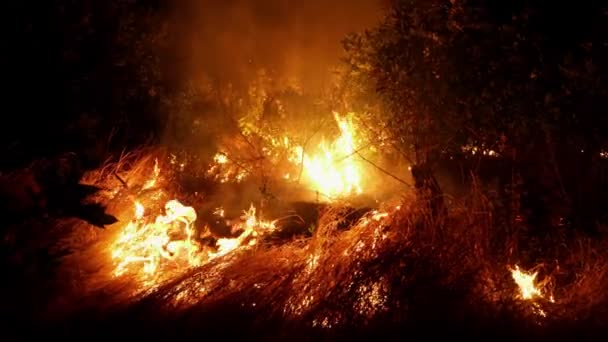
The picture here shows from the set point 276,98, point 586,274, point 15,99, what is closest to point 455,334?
point 586,274

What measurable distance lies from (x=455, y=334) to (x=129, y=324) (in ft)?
12.2

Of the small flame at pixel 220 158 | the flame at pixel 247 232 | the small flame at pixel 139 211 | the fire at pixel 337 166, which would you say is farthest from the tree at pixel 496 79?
the small flame at pixel 139 211

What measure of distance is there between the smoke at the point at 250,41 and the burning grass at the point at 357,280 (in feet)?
18.4

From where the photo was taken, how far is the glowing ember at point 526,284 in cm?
512

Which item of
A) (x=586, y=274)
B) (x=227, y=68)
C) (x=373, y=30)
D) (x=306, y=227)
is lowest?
(x=586, y=274)

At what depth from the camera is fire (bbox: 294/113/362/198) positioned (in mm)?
9172

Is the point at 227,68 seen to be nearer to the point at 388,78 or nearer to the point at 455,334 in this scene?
the point at 388,78

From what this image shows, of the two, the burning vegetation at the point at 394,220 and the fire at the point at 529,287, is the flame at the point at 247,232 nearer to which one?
the burning vegetation at the point at 394,220

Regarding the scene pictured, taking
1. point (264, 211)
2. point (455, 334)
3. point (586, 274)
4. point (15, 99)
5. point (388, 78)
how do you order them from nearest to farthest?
point (455, 334)
point (586, 274)
point (15, 99)
point (388, 78)
point (264, 211)

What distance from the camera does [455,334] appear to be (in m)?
4.70

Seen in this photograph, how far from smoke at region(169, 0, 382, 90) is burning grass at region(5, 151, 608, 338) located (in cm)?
562

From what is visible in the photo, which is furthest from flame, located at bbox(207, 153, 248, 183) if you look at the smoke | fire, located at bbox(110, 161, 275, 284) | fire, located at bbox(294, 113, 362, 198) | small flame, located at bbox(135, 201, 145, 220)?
the smoke

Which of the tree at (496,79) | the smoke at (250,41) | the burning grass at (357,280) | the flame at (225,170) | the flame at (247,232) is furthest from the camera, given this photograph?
the smoke at (250,41)

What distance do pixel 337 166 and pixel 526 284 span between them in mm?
4744
